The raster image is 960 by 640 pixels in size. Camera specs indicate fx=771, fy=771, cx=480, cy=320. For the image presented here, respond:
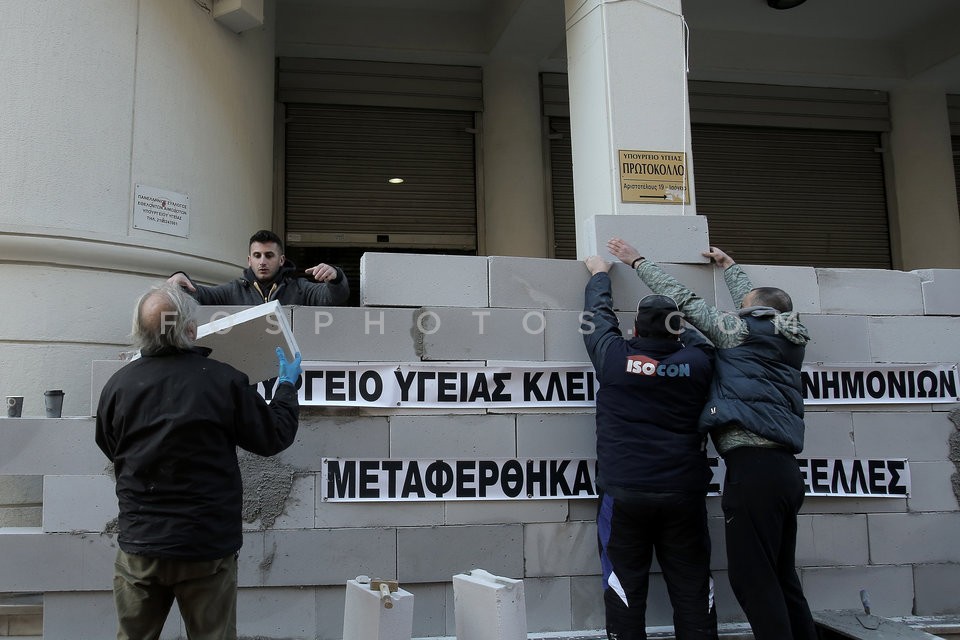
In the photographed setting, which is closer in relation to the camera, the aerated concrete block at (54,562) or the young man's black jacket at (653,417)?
the young man's black jacket at (653,417)

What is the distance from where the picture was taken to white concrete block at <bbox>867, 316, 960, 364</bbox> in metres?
5.11

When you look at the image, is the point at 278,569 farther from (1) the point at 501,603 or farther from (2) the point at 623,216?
(2) the point at 623,216

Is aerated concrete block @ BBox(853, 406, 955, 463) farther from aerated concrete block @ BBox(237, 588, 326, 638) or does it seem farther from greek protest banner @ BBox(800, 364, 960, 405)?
aerated concrete block @ BBox(237, 588, 326, 638)

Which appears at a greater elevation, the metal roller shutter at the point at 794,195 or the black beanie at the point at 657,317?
the metal roller shutter at the point at 794,195

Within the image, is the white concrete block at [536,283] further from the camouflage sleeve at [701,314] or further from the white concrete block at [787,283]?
the white concrete block at [787,283]

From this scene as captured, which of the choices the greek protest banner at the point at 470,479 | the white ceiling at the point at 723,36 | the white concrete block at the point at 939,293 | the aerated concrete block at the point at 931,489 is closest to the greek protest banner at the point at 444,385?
the greek protest banner at the point at 470,479

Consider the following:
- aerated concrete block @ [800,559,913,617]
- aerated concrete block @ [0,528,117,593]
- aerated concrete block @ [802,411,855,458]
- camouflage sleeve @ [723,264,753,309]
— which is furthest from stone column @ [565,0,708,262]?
aerated concrete block @ [0,528,117,593]

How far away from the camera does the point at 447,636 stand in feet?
14.6

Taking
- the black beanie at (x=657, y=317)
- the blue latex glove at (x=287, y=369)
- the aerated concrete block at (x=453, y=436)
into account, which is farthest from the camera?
the aerated concrete block at (x=453, y=436)

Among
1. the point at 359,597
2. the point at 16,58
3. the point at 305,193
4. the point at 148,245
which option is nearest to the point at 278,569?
the point at 359,597

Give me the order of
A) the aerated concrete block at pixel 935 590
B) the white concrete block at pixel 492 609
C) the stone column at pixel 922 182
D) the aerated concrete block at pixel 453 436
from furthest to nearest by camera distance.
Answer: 1. the stone column at pixel 922 182
2. the aerated concrete block at pixel 935 590
3. the aerated concrete block at pixel 453 436
4. the white concrete block at pixel 492 609

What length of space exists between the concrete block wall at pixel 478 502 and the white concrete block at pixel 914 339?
0.5 inches

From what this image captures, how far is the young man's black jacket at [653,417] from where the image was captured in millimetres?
3961

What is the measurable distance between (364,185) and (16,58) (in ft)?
12.1
